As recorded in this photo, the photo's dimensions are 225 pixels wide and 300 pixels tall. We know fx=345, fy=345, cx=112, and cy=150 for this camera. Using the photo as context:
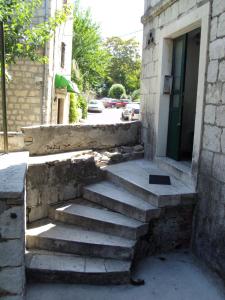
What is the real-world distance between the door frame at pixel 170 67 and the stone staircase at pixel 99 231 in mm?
785

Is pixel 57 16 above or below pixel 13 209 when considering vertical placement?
above

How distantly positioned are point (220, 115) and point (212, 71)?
616 millimetres

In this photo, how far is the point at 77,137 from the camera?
20.2 feet

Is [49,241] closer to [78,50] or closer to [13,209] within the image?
[13,209]

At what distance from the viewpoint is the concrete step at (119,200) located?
4449 mm

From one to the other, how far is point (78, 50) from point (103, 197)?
2400 cm

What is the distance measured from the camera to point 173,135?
19.6ft

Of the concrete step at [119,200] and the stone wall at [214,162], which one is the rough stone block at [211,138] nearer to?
the stone wall at [214,162]

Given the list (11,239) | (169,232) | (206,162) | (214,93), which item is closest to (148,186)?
(169,232)

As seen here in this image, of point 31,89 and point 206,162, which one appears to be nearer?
point 206,162

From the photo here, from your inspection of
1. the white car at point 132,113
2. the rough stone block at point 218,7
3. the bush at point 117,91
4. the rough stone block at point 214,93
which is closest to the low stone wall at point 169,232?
the rough stone block at point 214,93

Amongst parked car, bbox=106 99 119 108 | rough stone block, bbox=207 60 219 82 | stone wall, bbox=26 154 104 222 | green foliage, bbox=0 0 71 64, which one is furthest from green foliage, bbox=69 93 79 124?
parked car, bbox=106 99 119 108

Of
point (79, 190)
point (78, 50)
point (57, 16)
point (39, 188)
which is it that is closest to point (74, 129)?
point (79, 190)

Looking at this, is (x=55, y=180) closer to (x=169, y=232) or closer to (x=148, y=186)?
(x=148, y=186)
